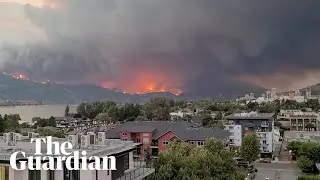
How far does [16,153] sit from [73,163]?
8.54ft

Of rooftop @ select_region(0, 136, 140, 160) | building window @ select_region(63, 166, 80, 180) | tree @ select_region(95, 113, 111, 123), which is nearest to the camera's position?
building window @ select_region(63, 166, 80, 180)

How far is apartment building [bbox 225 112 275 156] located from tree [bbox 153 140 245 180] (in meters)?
30.4

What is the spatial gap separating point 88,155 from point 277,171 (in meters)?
39.8

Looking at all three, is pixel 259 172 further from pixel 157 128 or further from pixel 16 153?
pixel 16 153

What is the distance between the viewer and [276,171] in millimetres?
53125

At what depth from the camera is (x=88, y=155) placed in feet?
60.7

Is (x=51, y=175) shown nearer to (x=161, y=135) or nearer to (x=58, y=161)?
A: (x=58, y=161)

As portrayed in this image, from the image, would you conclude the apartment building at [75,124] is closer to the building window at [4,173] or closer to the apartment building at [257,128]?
the apartment building at [257,128]

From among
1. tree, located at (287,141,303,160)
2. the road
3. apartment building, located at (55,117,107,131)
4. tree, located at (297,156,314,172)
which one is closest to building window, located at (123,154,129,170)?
the road

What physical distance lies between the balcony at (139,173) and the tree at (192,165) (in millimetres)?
1171

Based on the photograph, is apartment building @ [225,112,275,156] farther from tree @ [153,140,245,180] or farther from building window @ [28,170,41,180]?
building window @ [28,170,41,180]

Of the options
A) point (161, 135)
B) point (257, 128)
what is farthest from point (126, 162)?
point (257, 128)

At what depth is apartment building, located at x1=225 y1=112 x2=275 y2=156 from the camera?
64844mm

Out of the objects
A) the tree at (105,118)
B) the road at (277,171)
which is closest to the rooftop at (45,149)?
the road at (277,171)
